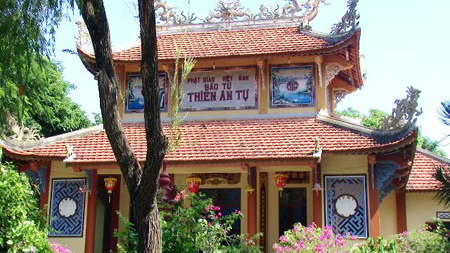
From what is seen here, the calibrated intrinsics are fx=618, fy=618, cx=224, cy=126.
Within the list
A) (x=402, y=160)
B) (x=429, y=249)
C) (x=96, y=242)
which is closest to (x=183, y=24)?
(x=96, y=242)

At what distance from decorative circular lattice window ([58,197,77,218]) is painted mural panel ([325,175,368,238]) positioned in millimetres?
5456

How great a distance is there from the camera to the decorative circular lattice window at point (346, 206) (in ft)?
40.7

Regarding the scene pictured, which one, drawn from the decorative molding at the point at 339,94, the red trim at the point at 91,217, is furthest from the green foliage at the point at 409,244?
the decorative molding at the point at 339,94

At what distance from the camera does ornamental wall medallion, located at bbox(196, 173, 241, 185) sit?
47.5 ft

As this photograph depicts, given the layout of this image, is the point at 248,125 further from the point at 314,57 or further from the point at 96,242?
the point at 96,242

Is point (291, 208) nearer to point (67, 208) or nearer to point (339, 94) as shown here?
point (339, 94)

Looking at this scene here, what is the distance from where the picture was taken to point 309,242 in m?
10.6

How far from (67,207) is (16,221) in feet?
14.2

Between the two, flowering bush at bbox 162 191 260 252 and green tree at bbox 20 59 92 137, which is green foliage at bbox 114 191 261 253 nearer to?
flowering bush at bbox 162 191 260 252

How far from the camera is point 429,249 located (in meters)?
11.1

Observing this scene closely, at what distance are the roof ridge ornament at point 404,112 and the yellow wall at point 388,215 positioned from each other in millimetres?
3181

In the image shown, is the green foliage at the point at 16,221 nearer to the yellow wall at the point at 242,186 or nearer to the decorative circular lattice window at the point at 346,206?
the yellow wall at the point at 242,186

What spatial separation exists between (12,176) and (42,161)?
4178 mm

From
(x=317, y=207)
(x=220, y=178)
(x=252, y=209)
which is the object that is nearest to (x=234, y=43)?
(x=220, y=178)
